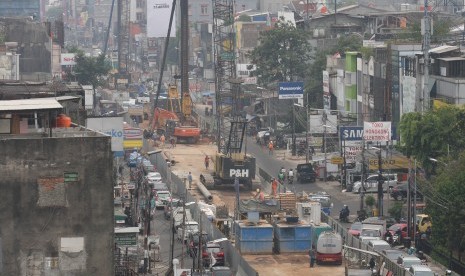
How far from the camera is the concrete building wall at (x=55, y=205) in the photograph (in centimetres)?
3306

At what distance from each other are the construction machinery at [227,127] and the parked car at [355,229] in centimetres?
2278

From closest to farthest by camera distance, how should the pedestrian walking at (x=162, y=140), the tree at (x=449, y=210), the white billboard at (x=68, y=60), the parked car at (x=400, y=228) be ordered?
the tree at (x=449, y=210)
the parked car at (x=400, y=228)
the pedestrian walking at (x=162, y=140)
the white billboard at (x=68, y=60)

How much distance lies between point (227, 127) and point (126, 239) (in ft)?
187

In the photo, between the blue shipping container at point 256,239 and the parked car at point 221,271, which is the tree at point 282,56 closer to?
the blue shipping container at point 256,239

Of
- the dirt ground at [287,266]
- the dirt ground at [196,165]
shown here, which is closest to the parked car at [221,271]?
the dirt ground at [287,266]

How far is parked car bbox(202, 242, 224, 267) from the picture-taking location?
180ft

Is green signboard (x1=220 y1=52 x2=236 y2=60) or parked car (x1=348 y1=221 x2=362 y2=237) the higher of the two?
green signboard (x1=220 y1=52 x2=236 y2=60)

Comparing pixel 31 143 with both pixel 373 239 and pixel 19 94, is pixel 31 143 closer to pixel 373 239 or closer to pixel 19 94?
pixel 19 94

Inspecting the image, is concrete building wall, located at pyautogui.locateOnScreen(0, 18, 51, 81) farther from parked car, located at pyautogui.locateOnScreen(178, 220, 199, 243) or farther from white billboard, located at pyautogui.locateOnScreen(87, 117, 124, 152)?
parked car, located at pyautogui.locateOnScreen(178, 220, 199, 243)

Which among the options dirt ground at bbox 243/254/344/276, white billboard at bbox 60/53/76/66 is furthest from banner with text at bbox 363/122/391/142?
white billboard at bbox 60/53/76/66

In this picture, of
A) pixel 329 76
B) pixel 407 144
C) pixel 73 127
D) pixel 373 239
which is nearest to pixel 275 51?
pixel 329 76

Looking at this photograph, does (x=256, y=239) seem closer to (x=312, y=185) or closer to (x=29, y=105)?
(x=29, y=105)

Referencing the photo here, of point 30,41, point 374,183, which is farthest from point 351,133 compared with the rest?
point 30,41

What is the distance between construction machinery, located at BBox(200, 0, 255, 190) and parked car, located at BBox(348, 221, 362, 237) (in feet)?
74.7
